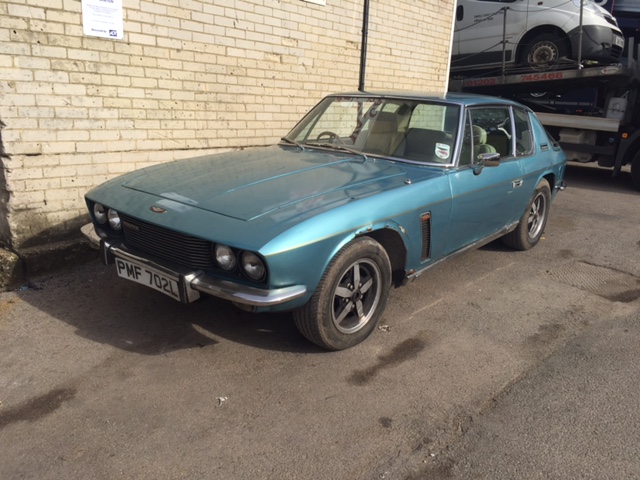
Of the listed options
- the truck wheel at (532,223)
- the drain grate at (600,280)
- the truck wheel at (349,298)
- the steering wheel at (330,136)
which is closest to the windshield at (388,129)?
the steering wheel at (330,136)

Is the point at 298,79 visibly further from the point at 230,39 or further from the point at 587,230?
the point at 587,230

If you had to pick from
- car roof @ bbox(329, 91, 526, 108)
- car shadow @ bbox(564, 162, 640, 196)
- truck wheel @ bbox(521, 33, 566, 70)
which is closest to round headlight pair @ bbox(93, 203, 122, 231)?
car roof @ bbox(329, 91, 526, 108)

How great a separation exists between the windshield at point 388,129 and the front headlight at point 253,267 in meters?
1.71

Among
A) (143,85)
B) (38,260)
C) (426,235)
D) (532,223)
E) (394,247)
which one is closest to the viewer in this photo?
(394,247)

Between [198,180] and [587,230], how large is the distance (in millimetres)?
5097

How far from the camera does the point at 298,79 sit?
22.2 ft

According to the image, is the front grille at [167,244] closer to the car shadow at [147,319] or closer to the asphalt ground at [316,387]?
the car shadow at [147,319]

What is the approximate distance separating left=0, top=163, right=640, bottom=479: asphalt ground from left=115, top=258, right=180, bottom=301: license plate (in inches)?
17.8

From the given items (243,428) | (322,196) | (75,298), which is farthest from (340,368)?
(75,298)

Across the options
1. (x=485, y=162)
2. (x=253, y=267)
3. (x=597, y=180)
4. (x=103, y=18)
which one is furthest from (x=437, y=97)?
(x=597, y=180)

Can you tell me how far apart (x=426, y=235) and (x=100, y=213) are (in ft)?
7.29

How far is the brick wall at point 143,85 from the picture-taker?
4336 mm

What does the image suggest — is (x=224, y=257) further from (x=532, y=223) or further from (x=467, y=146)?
(x=532, y=223)

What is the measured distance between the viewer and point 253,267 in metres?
2.82
